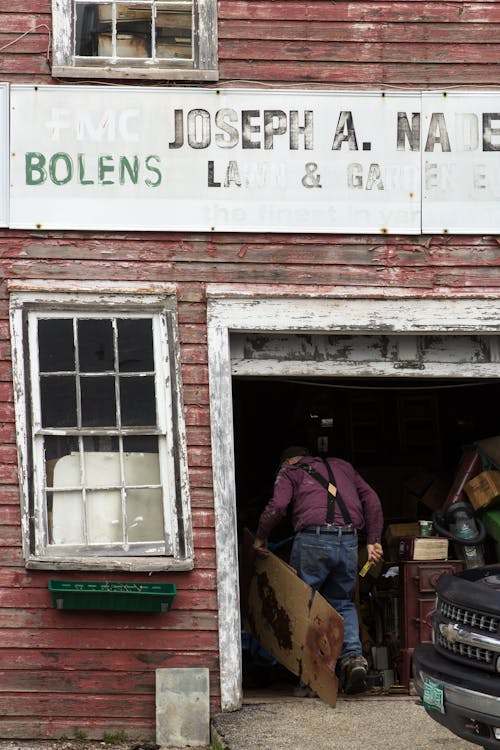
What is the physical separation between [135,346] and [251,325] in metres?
0.85

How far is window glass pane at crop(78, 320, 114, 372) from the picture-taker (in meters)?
9.25

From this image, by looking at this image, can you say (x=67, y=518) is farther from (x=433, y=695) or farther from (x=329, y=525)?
(x=433, y=695)

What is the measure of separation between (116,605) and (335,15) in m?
4.58

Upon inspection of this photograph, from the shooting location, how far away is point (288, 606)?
31.3 feet

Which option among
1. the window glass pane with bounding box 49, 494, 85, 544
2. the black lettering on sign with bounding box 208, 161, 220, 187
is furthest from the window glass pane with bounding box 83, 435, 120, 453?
the black lettering on sign with bounding box 208, 161, 220, 187

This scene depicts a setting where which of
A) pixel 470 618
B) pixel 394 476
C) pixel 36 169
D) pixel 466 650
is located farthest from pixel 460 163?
pixel 394 476

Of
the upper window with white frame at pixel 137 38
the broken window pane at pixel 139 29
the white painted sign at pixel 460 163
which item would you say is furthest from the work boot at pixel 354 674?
the broken window pane at pixel 139 29

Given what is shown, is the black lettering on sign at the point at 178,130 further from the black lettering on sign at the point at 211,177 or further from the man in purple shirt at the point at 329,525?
the man in purple shirt at the point at 329,525

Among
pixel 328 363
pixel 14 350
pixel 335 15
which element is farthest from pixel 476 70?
pixel 14 350

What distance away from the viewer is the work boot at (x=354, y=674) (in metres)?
9.26

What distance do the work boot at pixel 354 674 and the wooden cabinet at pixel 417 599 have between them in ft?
2.35

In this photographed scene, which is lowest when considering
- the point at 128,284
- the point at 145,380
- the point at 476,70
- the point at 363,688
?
the point at 363,688

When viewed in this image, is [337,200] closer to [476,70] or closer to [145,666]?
[476,70]

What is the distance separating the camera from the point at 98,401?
9.27 meters
